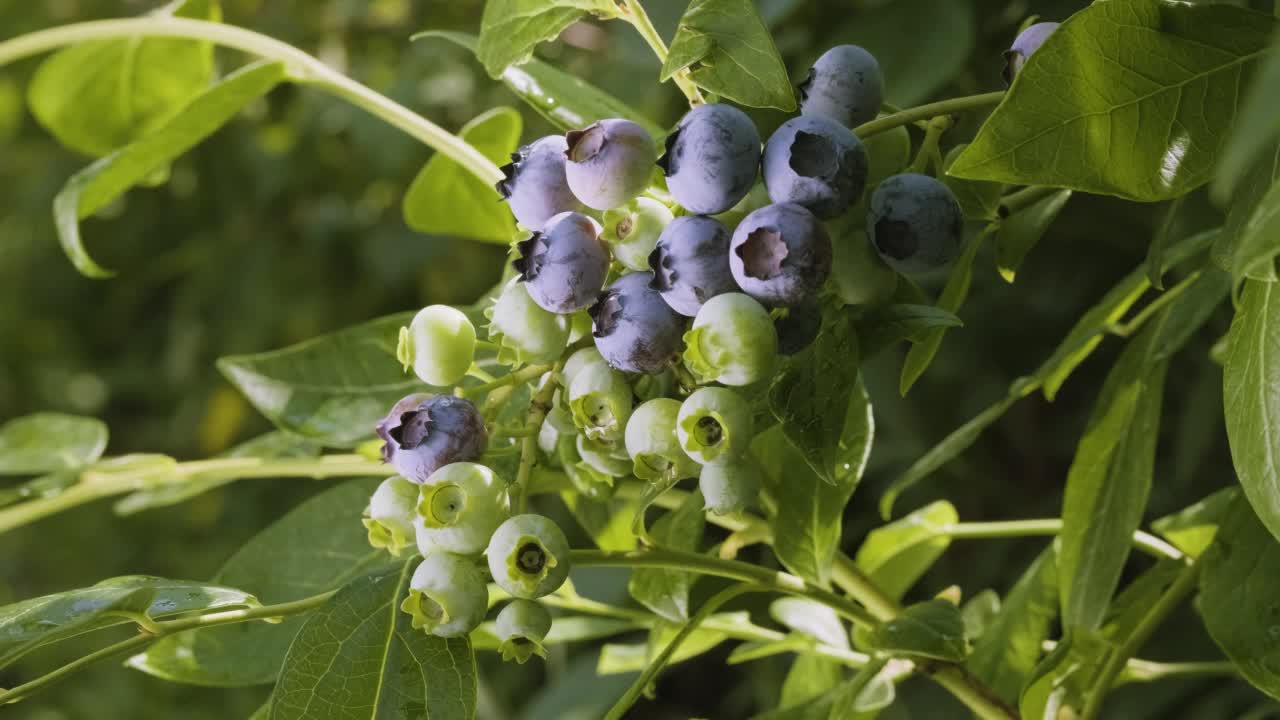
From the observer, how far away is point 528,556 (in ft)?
1.77

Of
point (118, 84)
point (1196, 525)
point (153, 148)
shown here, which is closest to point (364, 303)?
point (118, 84)

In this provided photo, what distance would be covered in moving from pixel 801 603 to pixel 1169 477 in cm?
74

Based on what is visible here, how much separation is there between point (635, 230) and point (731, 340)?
3.1 inches

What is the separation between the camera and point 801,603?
0.87 metres

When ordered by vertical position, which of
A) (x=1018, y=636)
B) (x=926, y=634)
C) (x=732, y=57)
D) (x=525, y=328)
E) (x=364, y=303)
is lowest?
(x=364, y=303)

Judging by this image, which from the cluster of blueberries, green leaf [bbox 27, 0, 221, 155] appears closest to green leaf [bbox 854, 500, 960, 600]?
the cluster of blueberries

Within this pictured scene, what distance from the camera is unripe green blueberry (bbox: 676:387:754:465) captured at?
512 millimetres

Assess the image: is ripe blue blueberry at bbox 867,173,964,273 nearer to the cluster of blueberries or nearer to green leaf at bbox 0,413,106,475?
the cluster of blueberries

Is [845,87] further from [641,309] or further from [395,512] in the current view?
[395,512]

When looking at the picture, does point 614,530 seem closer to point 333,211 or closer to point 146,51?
point 146,51

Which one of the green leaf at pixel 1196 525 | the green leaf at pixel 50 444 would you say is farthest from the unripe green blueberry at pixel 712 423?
the green leaf at pixel 50 444

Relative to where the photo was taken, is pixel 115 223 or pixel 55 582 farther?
pixel 55 582

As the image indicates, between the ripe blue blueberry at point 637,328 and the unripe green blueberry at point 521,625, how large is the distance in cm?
12

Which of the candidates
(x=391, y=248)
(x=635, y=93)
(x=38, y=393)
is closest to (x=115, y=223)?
(x=391, y=248)
